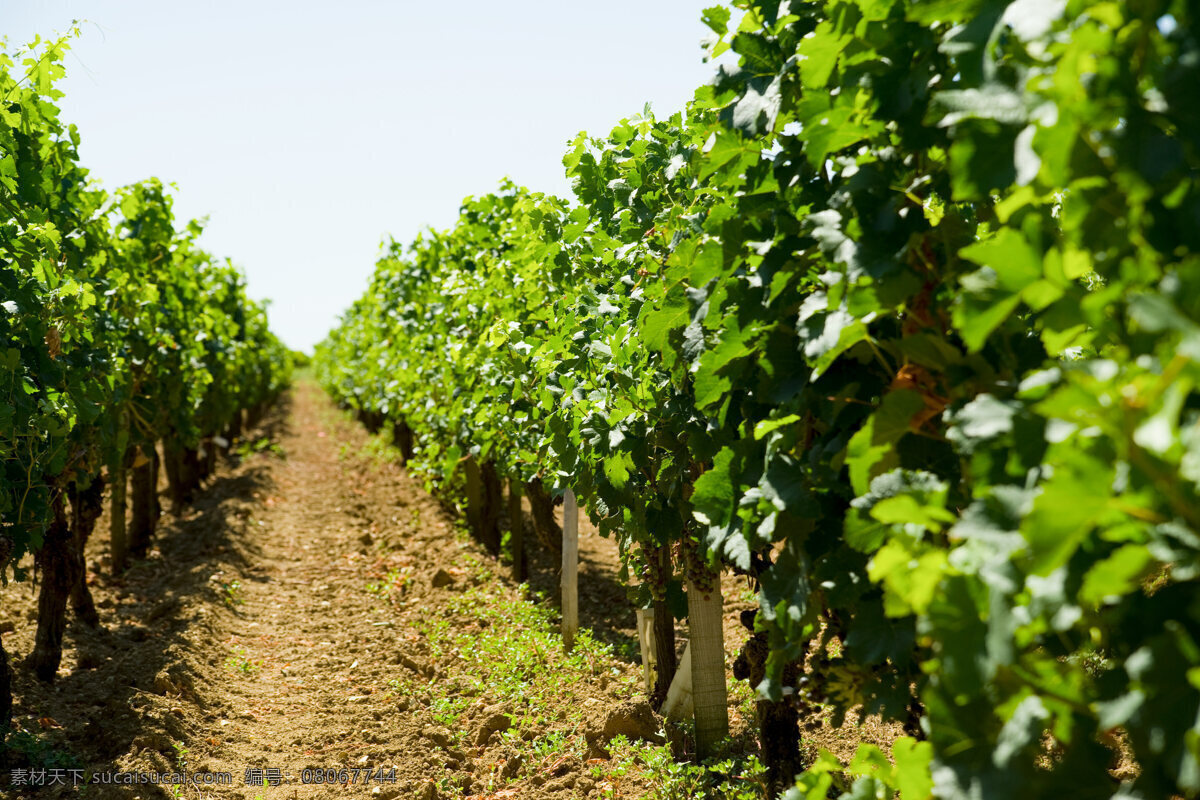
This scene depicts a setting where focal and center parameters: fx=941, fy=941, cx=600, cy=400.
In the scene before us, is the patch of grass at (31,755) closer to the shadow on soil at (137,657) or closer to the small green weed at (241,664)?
the shadow on soil at (137,657)

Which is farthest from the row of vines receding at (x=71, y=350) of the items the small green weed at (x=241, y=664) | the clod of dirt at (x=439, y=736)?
the clod of dirt at (x=439, y=736)

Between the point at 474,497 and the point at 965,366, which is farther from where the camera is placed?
the point at 474,497

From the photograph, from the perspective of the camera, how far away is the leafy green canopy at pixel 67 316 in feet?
15.7

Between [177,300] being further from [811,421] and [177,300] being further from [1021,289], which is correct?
[1021,289]

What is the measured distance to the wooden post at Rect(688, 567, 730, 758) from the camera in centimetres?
443

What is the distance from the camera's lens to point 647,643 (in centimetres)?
561

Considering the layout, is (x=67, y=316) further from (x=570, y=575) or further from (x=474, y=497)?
(x=474, y=497)

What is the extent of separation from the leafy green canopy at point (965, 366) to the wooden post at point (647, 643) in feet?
9.41

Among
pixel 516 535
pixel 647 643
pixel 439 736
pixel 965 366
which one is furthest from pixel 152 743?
pixel 965 366

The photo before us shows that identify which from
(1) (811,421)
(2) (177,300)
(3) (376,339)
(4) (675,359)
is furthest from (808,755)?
(3) (376,339)

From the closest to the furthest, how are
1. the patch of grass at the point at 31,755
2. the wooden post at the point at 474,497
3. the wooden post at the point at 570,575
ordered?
the patch of grass at the point at 31,755 < the wooden post at the point at 570,575 < the wooden post at the point at 474,497

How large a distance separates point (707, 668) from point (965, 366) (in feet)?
10.1

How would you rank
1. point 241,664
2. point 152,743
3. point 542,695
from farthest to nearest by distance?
point 241,664 → point 542,695 → point 152,743

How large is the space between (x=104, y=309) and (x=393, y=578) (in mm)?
3617
